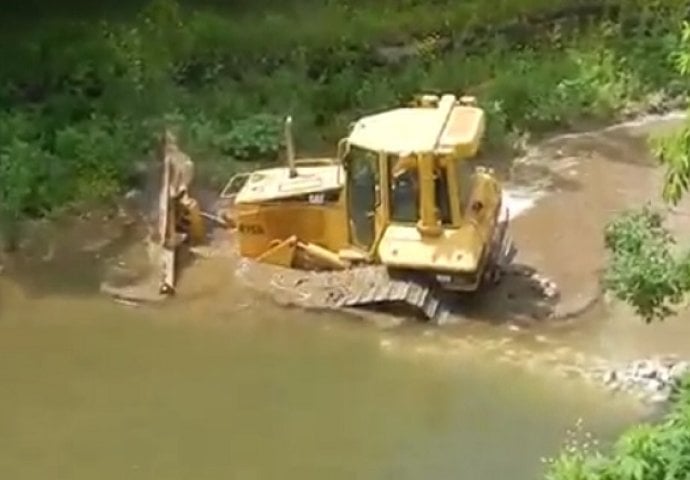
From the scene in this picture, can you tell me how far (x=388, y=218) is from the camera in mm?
12906

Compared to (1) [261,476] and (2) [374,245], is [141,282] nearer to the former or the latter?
(2) [374,245]

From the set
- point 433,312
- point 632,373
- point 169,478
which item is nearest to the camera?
point 169,478

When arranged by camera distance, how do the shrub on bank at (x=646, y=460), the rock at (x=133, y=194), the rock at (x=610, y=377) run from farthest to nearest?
the rock at (x=133, y=194) → the rock at (x=610, y=377) → the shrub on bank at (x=646, y=460)

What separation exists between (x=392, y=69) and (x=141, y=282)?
4.85 metres

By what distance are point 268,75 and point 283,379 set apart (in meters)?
5.64

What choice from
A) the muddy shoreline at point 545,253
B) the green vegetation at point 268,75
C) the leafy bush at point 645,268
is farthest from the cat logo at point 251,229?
the leafy bush at point 645,268

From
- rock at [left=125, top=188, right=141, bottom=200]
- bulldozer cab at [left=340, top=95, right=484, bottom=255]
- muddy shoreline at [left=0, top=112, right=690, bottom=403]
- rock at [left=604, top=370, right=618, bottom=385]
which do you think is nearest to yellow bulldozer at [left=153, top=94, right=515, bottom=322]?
bulldozer cab at [left=340, top=95, right=484, bottom=255]

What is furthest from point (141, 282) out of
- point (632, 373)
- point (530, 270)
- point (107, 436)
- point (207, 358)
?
point (632, 373)

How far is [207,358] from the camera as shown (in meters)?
12.5

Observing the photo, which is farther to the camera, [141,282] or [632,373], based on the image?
[141,282]

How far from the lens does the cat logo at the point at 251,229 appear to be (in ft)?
44.5

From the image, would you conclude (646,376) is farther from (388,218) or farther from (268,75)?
Answer: (268,75)

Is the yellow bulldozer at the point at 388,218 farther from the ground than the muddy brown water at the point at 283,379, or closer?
farther from the ground

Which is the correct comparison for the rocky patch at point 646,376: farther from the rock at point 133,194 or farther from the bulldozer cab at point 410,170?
the rock at point 133,194
